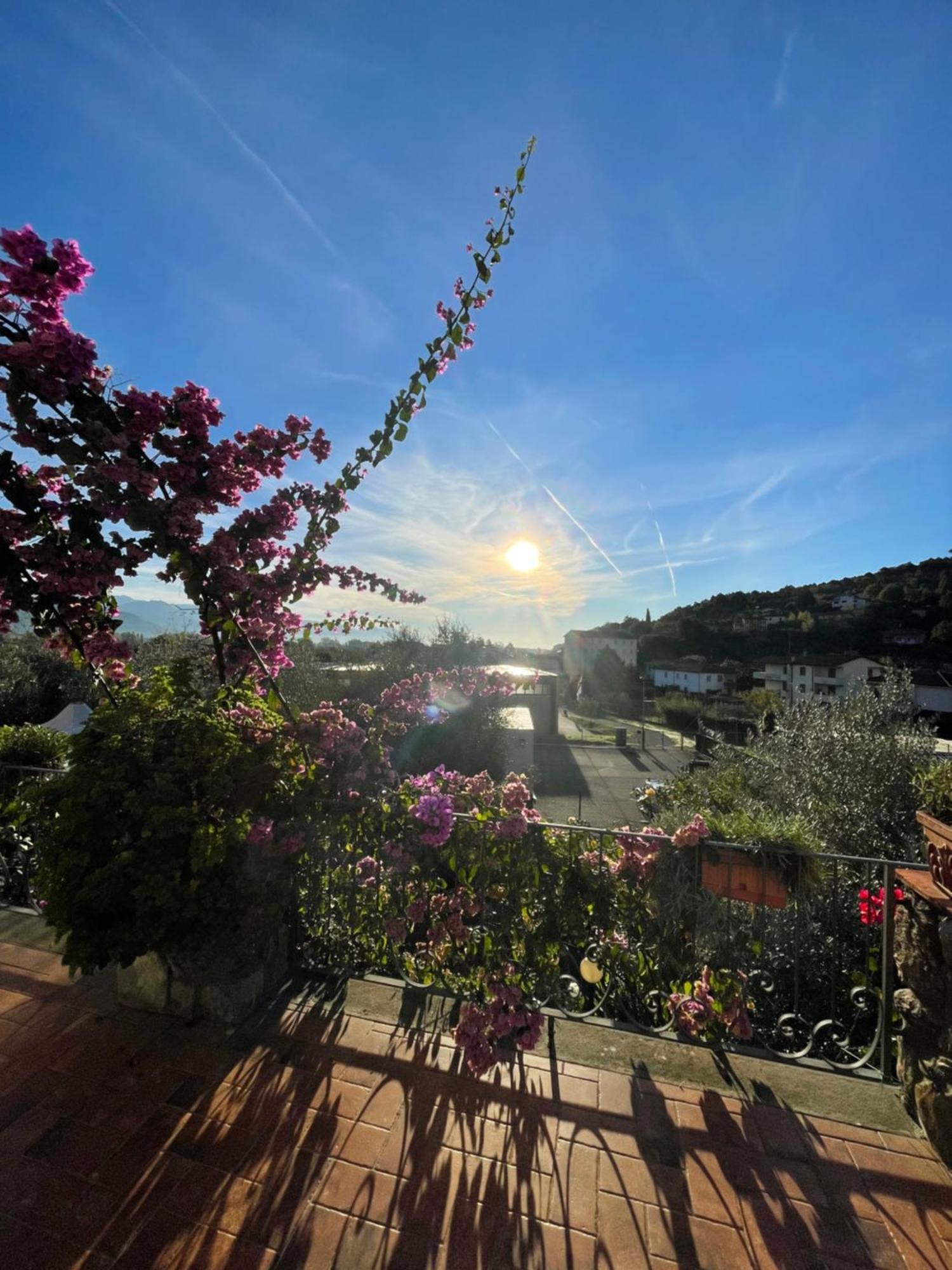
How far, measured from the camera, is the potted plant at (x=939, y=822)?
1839 millimetres

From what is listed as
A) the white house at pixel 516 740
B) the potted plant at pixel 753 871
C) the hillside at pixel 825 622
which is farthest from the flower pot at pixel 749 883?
the hillside at pixel 825 622

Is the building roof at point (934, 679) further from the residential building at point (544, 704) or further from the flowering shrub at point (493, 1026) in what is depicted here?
the flowering shrub at point (493, 1026)

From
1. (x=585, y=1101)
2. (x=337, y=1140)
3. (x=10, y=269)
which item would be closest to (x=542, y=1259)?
(x=585, y=1101)

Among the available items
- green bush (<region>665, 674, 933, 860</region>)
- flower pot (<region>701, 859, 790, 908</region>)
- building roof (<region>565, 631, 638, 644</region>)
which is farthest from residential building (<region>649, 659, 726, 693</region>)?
flower pot (<region>701, 859, 790, 908</region>)

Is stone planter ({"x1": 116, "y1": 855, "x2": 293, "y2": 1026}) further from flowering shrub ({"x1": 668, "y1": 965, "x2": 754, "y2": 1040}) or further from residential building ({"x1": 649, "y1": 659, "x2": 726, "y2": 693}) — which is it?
residential building ({"x1": 649, "y1": 659, "x2": 726, "y2": 693})

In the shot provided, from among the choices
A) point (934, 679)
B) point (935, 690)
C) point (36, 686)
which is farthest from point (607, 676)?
point (36, 686)

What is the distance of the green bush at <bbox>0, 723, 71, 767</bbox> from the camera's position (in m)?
4.35

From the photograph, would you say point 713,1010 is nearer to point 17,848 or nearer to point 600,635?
point 17,848

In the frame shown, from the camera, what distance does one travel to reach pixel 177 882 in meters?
2.15

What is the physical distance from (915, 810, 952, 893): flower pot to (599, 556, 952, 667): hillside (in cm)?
4308

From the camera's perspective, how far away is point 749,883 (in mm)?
2828

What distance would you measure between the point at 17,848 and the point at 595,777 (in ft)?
81.4

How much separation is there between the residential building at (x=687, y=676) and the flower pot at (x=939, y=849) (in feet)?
220

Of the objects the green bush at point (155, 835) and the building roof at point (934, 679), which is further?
the building roof at point (934, 679)
